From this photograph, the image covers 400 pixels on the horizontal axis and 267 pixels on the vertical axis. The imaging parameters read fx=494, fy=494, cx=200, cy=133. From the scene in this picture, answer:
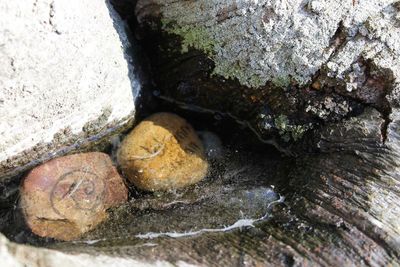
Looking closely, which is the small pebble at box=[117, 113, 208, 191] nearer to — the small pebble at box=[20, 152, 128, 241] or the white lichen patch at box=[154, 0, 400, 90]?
the small pebble at box=[20, 152, 128, 241]

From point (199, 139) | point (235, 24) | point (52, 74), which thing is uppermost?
point (235, 24)

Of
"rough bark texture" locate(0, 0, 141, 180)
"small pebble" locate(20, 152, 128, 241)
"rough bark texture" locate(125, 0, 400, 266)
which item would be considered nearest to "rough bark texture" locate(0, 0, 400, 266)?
"rough bark texture" locate(125, 0, 400, 266)

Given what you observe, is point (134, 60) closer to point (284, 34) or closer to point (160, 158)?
point (160, 158)

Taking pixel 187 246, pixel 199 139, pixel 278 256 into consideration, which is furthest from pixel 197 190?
pixel 278 256

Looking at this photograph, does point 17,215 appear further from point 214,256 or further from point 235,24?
point 235,24

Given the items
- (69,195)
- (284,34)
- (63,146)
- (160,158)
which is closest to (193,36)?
(284,34)

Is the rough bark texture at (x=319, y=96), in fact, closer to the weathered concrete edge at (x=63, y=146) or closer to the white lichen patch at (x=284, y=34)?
the white lichen patch at (x=284, y=34)
